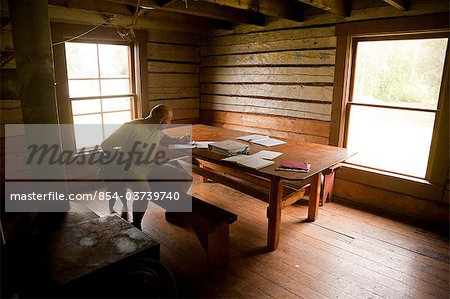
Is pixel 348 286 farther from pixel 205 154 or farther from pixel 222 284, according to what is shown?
pixel 205 154

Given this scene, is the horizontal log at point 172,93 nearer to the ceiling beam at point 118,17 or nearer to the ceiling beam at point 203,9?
the ceiling beam at point 118,17

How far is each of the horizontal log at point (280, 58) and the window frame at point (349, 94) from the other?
0.62 feet

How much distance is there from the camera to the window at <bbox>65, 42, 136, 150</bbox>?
4129 mm

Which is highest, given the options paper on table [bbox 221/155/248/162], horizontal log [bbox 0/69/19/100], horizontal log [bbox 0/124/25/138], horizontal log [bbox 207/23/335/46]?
horizontal log [bbox 207/23/335/46]

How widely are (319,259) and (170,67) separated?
11.9 feet

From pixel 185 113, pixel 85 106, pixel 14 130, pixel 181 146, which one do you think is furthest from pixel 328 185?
pixel 14 130

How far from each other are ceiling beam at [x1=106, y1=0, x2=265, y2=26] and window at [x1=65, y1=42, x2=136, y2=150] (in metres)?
1.25

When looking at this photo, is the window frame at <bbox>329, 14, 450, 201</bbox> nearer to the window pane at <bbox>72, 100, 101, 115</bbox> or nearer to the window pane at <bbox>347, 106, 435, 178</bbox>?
the window pane at <bbox>347, 106, 435, 178</bbox>

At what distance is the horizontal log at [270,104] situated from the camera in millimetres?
4158

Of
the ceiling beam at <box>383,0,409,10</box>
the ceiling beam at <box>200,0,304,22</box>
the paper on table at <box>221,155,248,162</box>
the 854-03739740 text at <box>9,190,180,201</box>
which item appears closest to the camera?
the 854-03739740 text at <box>9,190,180,201</box>

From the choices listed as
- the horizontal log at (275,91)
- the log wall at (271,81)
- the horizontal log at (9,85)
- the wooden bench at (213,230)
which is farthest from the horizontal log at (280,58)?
the horizontal log at (9,85)

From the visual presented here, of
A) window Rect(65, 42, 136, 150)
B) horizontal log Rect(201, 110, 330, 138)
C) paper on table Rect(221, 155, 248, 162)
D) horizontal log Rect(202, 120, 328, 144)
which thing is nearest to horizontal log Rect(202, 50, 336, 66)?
horizontal log Rect(201, 110, 330, 138)

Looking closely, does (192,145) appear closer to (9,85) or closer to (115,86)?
(9,85)

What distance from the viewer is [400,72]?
11.6 feet
